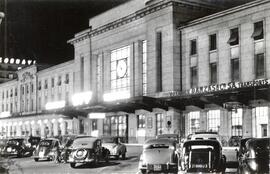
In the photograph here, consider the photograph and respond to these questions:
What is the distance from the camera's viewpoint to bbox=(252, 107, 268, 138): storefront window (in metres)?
37.2

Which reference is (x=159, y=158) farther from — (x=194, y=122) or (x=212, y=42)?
(x=212, y=42)

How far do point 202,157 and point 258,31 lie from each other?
2389 cm

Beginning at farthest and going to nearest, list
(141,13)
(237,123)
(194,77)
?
(141,13)
(194,77)
(237,123)

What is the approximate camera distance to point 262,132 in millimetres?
37312

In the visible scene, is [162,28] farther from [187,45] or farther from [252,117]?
[252,117]

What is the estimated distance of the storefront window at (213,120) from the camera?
4188cm

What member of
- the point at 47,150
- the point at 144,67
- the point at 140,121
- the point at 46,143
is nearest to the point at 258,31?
the point at 144,67

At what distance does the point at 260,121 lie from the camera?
37.6 metres

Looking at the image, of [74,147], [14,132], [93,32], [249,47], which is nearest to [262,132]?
[249,47]

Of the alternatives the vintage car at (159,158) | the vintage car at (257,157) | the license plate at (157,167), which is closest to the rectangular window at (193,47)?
the vintage car at (159,158)

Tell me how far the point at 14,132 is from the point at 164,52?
5452 cm

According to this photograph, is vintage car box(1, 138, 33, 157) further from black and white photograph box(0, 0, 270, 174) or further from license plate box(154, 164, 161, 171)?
license plate box(154, 164, 161, 171)

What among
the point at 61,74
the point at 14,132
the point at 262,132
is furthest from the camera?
the point at 14,132

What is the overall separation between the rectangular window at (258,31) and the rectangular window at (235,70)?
326cm
